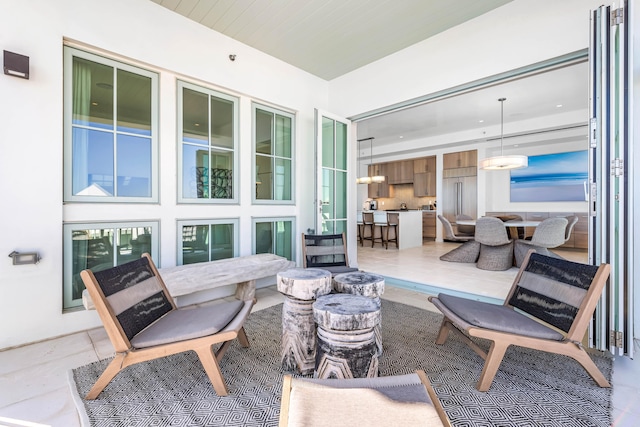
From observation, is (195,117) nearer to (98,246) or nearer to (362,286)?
(98,246)

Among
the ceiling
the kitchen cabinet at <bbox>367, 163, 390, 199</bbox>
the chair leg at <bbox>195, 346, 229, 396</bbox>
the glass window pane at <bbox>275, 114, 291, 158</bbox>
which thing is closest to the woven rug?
the chair leg at <bbox>195, 346, 229, 396</bbox>

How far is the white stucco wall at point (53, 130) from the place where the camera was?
7.39 ft

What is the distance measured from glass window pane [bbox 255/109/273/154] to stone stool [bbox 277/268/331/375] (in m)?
2.43

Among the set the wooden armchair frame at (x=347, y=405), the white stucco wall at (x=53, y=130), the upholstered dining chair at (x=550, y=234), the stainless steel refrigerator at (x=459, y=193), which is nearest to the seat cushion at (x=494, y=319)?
the wooden armchair frame at (x=347, y=405)

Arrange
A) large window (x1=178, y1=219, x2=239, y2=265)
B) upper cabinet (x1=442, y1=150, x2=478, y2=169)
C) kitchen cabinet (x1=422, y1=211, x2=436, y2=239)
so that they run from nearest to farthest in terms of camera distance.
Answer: large window (x1=178, y1=219, x2=239, y2=265) < upper cabinet (x1=442, y1=150, x2=478, y2=169) < kitchen cabinet (x1=422, y1=211, x2=436, y2=239)

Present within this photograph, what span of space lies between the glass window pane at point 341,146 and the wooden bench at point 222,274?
5.82 ft

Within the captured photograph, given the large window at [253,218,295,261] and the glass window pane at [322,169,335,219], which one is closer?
the large window at [253,218,295,261]

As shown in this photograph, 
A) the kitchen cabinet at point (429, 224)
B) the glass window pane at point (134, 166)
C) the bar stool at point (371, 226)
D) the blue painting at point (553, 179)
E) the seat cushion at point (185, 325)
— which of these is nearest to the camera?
the seat cushion at point (185, 325)

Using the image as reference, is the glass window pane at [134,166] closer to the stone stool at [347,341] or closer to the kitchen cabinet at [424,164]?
the stone stool at [347,341]

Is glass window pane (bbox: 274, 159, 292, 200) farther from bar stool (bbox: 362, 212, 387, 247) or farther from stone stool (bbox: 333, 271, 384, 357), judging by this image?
bar stool (bbox: 362, 212, 387, 247)

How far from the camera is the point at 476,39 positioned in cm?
309

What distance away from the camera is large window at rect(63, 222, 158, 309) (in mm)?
2551

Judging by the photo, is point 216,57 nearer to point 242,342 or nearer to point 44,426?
point 242,342

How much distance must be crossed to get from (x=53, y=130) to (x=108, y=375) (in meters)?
2.04
